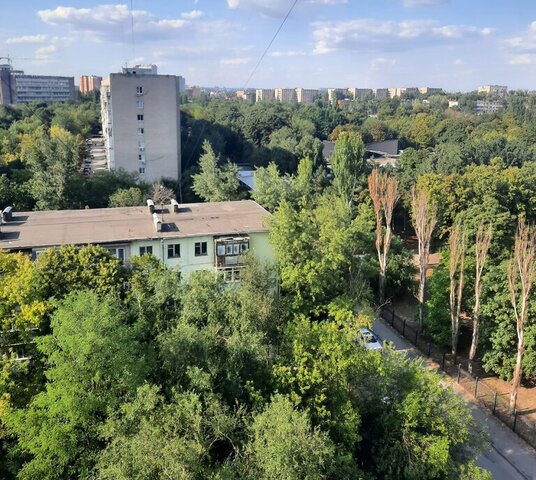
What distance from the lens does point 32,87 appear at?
14838cm

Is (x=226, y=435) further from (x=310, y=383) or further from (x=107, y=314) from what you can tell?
(x=107, y=314)

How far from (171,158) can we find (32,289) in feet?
104

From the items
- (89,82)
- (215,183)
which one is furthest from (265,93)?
(215,183)

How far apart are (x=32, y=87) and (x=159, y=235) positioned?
151661 millimetres

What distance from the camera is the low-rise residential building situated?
772 inches

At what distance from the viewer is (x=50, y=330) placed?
1516 cm

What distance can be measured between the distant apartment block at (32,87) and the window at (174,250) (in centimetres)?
13197

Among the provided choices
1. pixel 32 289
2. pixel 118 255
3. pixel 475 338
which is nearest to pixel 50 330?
pixel 32 289

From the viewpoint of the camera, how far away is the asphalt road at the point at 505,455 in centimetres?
1451

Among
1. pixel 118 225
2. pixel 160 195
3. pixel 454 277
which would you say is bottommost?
pixel 454 277

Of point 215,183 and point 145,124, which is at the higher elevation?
point 145,124

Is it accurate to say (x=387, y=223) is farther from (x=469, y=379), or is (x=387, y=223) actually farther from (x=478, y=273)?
(x=469, y=379)

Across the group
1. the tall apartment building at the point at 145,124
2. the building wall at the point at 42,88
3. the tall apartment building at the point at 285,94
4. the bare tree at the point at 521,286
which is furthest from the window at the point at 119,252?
the tall apartment building at the point at 285,94

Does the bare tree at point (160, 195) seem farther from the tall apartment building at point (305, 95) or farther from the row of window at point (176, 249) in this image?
the tall apartment building at point (305, 95)
